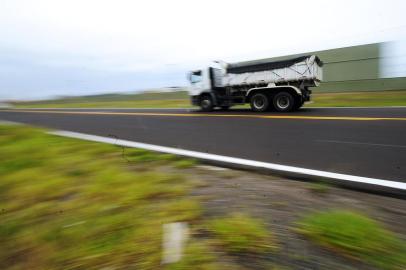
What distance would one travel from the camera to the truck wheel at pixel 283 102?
42.2 feet

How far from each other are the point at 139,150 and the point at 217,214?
3415 millimetres

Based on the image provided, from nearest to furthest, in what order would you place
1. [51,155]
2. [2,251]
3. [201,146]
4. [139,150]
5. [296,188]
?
1. [2,251]
2. [296,188]
3. [51,155]
4. [139,150]
5. [201,146]

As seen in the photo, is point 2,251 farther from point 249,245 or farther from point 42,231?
point 249,245

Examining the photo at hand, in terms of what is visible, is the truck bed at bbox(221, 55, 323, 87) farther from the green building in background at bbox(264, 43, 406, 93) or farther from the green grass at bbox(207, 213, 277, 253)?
the green grass at bbox(207, 213, 277, 253)

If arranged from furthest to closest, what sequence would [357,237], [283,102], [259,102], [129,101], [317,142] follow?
[129,101]
[259,102]
[283,102]
[317,142]
[357,237]

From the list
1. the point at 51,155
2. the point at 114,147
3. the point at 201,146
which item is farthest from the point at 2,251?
the point at 201,146

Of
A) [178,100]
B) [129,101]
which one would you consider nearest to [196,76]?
[178,100]

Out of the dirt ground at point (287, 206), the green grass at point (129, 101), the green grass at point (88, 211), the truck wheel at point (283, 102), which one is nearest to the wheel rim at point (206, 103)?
the truck wheel at point (283, 102)

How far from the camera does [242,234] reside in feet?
7.76

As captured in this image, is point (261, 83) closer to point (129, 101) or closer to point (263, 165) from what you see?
point (263, 165)

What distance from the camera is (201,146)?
A: 629 cm

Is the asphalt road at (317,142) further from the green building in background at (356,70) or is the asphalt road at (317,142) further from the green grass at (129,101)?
the green grass at (129,101)

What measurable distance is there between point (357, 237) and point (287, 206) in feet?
2.68

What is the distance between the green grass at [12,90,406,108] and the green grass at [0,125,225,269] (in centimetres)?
1422
